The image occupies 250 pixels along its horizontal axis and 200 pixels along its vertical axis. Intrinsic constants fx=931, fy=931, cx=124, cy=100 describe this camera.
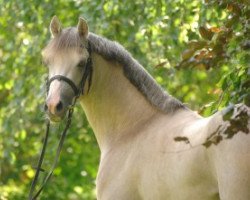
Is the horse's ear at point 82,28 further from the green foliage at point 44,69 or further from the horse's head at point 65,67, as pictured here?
the green foliage at point 44,69

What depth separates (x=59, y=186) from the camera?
14.1m

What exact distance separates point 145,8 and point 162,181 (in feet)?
16.2

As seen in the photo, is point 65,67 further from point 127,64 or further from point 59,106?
point 127,64

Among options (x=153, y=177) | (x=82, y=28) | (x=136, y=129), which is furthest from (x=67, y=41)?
(x=153, y=177)

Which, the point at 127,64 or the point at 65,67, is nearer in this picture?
the point at 65,67

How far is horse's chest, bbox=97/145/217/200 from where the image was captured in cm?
462

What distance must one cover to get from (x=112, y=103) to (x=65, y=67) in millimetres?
451

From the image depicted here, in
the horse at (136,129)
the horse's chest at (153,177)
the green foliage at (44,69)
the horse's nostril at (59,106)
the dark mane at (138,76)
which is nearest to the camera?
the horse at (136,129)

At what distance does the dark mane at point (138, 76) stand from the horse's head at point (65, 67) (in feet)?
0.39

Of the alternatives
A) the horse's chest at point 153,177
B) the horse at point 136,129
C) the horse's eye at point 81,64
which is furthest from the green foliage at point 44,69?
the horse's eye at point 81,64

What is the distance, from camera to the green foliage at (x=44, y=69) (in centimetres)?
924

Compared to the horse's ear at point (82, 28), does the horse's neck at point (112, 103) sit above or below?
below

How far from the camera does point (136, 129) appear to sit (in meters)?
5.63

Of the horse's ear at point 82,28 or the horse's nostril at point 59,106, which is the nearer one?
the horse's nostril at point 59,106
